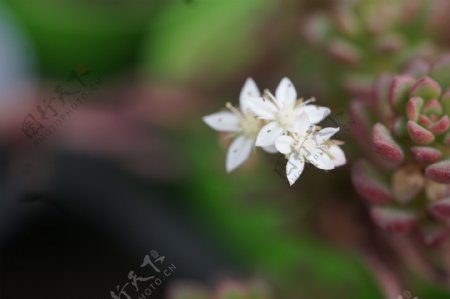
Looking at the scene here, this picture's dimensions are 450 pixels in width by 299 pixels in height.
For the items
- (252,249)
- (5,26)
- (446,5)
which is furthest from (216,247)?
(5,26)

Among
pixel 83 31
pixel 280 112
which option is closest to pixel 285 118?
pixel 280 112

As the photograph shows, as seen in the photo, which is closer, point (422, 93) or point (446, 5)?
point (422, 93)

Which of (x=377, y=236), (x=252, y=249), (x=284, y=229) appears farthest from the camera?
(x=252, y=249)

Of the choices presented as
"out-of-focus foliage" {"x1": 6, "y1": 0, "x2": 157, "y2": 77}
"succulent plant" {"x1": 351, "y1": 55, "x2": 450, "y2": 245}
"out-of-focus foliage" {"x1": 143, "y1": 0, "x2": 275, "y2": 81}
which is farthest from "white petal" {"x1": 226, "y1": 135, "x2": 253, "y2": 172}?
"out-of-focus foliage" {"x1": 6, "y1": 0, "x2": 157, "y2": 77}

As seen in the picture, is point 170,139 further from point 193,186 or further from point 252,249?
point 252,249

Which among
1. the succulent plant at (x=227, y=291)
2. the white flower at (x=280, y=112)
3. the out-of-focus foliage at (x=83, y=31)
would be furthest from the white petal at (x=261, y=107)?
the out-of-focus foliage at (x=83, y=31)

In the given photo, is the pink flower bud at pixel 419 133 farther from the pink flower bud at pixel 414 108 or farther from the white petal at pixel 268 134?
the white petal at pixel 268 134
